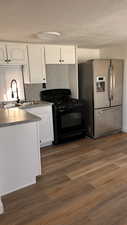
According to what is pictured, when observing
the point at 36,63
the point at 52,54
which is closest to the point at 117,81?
the point at 52,54

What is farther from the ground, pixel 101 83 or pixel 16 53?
pixel 16 53

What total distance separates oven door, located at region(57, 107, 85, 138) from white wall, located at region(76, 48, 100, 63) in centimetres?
150

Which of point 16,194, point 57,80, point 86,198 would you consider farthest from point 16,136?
point 57,80

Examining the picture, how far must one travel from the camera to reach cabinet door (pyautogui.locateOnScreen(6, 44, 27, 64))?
3486 millimetres

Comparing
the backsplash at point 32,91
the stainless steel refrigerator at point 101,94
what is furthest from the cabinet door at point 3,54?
the stainless steel refrigerator at point 101,94

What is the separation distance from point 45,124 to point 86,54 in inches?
93.5

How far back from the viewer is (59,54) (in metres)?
4.06

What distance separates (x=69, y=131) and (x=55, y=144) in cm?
42

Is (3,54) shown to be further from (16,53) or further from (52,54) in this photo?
(52,54)

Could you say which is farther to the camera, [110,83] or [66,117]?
[110,83]

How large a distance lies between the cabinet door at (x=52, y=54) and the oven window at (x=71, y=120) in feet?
4.12

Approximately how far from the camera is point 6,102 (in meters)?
3.86

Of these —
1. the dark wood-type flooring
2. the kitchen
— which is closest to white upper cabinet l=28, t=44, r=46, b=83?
the kitchen

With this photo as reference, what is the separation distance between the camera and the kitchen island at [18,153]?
7.21 ft
